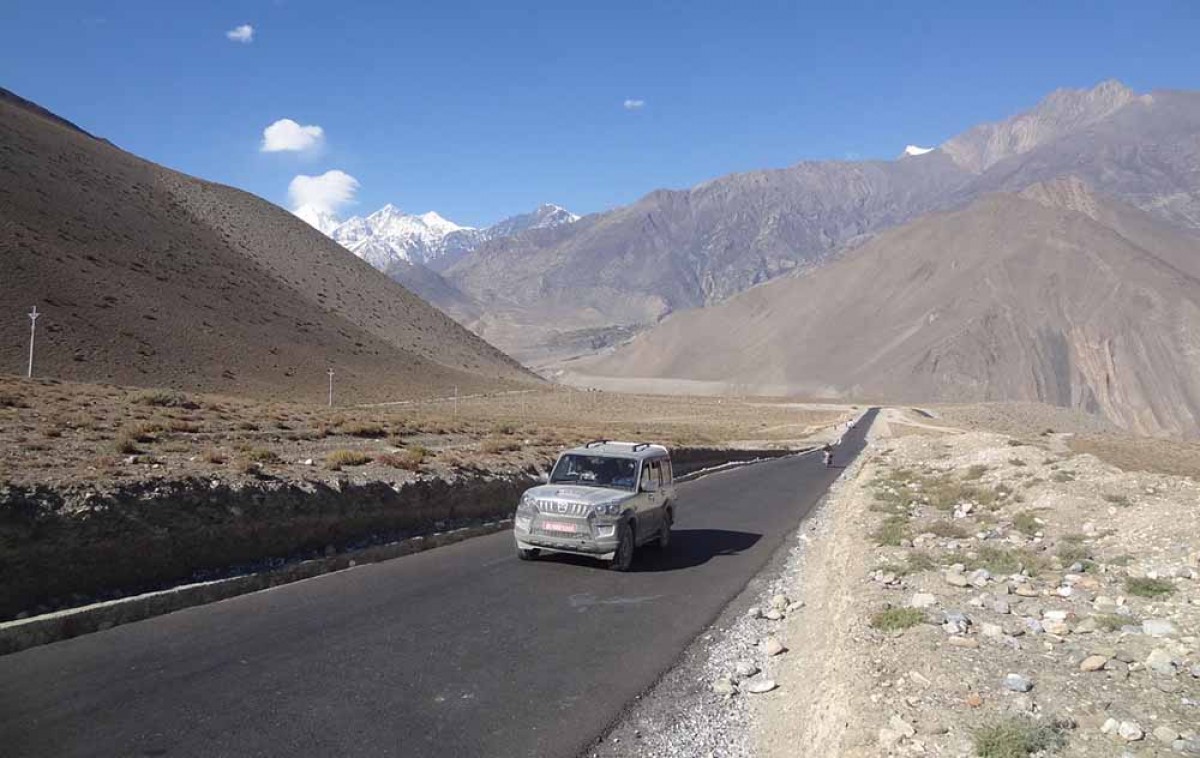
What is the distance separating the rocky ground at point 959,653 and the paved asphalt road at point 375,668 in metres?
0.67

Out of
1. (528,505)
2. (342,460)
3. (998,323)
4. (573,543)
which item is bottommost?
(573,543)

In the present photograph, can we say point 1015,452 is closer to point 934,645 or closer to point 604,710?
Answer: point 934,645

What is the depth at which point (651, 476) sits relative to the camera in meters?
14.3

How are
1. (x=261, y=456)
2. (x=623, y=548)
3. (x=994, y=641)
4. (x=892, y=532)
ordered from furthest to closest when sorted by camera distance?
(x=261, y=456), (x=892, y=532), (x=623, y=548), (x=994, y=641)

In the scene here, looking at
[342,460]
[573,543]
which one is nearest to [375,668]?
[573,543]

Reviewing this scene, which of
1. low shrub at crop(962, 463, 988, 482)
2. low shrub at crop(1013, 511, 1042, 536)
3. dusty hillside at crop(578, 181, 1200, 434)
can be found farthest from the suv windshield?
dusty hillside at crop(578, 181, 1200, 434)

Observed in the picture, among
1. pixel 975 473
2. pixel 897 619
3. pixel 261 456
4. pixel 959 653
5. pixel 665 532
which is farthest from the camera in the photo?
pixel 975 473

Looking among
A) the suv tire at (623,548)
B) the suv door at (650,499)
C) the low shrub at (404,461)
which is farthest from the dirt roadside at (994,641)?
the low shrub at (404,461)

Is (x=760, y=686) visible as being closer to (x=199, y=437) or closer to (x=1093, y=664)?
(x=1093, y=664)

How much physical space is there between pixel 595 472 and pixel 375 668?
6658 millimetres

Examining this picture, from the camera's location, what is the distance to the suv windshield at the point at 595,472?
13.7 m

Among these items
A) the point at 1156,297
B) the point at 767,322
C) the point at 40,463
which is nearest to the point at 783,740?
the point at 40,463

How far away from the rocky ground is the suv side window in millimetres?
2314

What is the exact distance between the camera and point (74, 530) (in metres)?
9.62
